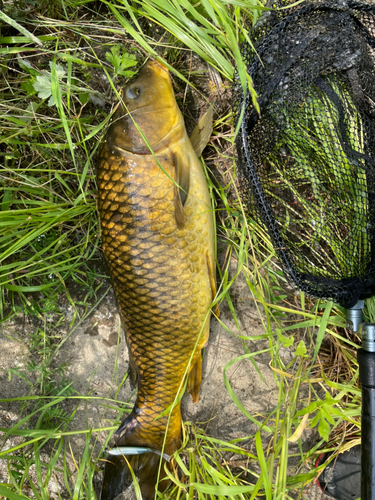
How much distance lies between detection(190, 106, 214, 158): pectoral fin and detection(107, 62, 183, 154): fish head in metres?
0.17

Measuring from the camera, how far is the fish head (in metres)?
1.23

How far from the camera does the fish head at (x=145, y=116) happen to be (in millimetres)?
1232

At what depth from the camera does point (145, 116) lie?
4.06ft

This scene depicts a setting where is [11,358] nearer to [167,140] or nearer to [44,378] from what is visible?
[44,378]

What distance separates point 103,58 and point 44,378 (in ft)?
4.90

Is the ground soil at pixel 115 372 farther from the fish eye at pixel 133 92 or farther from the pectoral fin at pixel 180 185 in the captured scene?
the fish eye at pixel 133 92

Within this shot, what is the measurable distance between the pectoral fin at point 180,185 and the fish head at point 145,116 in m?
0.08

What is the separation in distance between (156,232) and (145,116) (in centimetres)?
42

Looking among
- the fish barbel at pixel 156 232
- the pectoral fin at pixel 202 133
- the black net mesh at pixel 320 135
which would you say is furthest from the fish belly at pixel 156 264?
the black net mesh at pixel 320 135

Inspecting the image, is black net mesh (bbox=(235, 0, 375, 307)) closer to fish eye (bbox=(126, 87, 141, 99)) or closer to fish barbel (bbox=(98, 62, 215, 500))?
fish barbel (bbox=(98, 62, 215, 500))

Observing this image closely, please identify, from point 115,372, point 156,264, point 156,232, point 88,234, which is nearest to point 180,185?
point 156,232

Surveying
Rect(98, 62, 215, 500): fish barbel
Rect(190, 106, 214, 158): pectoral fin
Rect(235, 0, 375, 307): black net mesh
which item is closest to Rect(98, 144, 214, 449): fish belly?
Rect(98, 62, 215, 500): fish barbel

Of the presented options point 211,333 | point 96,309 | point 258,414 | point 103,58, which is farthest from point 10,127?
point 258,414

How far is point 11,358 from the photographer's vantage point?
1706mm
